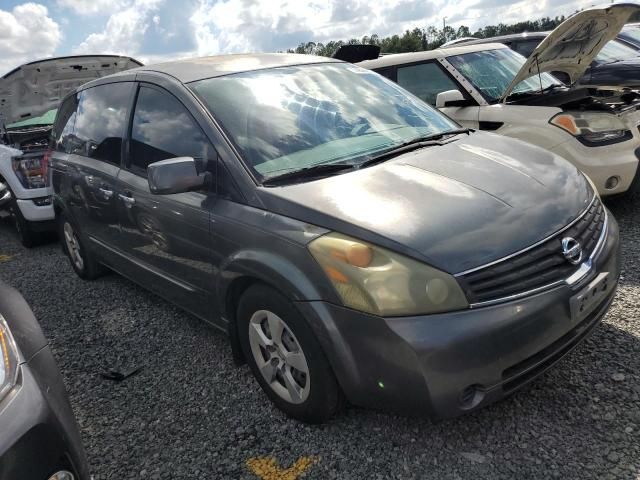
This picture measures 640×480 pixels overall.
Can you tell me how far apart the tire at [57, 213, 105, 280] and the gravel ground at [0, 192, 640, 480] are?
1.23m

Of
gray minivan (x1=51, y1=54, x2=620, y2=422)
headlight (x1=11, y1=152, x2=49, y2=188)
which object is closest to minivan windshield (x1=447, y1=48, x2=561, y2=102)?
gray minivan (x1=51, y1=54, x2=620, y2=422)

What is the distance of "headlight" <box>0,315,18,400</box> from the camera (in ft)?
5.32

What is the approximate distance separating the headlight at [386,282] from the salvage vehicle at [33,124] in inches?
173

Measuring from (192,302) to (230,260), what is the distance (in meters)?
0.66

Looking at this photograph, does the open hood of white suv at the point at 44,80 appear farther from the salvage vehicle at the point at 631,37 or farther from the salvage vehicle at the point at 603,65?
Answer: the salvage vehicle at the point at 631,37

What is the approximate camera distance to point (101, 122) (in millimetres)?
3904

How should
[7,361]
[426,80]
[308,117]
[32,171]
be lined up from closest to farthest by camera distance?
[7,361] < [308,117] < [426,80] < [32,171]

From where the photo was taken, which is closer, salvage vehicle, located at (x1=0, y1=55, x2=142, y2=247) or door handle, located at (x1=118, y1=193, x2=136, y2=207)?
door handle, located at (x1=118, y1=193, x2=136, y2=207)

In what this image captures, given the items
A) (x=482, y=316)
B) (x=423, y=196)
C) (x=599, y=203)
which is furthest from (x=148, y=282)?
(x=599, y=203)

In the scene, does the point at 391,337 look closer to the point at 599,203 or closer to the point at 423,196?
the point at 423,196

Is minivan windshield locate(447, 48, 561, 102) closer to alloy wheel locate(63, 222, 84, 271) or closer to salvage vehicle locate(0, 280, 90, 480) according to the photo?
alloy wheel locate(63, 222, 84, 271)

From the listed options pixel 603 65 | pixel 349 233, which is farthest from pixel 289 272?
pixel 603 65

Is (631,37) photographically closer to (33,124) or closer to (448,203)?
(448,203)

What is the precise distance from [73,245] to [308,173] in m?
→ 3.16
